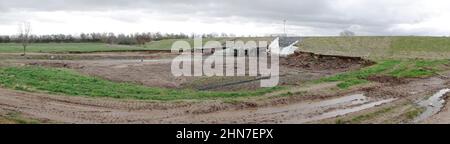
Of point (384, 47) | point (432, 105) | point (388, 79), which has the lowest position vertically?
point (432, 105)

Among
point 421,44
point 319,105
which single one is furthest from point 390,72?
point 421,44

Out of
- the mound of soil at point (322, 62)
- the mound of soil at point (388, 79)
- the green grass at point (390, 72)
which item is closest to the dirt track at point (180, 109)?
the green grass at point (390, 72)

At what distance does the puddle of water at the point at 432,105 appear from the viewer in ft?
58.3

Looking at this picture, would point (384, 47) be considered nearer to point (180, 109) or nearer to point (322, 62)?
point (322, 62)

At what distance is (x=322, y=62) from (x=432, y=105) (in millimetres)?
24888

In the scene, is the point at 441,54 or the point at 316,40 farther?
the point at 316,40

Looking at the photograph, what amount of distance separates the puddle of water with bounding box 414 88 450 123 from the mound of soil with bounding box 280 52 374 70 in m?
17.1

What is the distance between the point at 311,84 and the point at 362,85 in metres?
2.67

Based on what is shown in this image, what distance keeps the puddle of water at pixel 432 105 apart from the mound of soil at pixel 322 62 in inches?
674

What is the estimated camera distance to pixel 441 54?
53250 millimetres

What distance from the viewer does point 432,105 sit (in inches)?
821
